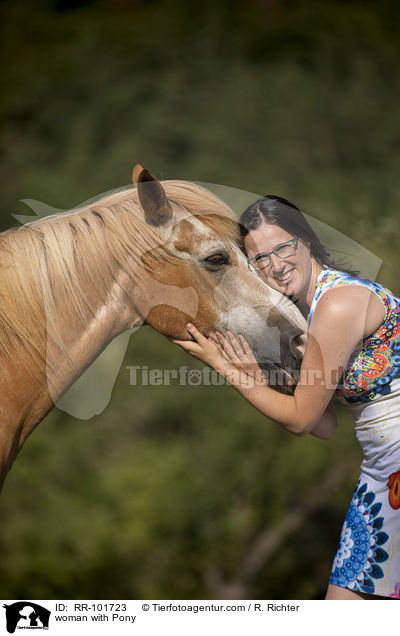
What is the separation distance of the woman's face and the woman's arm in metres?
0.17

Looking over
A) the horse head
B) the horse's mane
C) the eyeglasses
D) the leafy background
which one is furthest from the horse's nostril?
the leafy background

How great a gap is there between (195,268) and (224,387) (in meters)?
2.46

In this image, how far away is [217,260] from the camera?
1.30 metres

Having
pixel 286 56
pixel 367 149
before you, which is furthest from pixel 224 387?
pixel 286 56

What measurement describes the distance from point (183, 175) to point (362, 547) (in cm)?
283

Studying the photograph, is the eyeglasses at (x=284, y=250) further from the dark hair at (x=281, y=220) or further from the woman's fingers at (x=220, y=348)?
the woman's fingers at (x=220, y=348)

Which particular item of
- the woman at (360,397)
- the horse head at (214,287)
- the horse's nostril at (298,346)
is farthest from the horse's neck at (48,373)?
the horse's nostril at (298,346)

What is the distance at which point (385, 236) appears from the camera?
2953mm

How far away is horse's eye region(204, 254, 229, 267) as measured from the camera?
4.25ft

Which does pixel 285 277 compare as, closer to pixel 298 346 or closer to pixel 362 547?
pixel 298 346

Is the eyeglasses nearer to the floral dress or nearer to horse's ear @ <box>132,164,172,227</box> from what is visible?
the floral dress
